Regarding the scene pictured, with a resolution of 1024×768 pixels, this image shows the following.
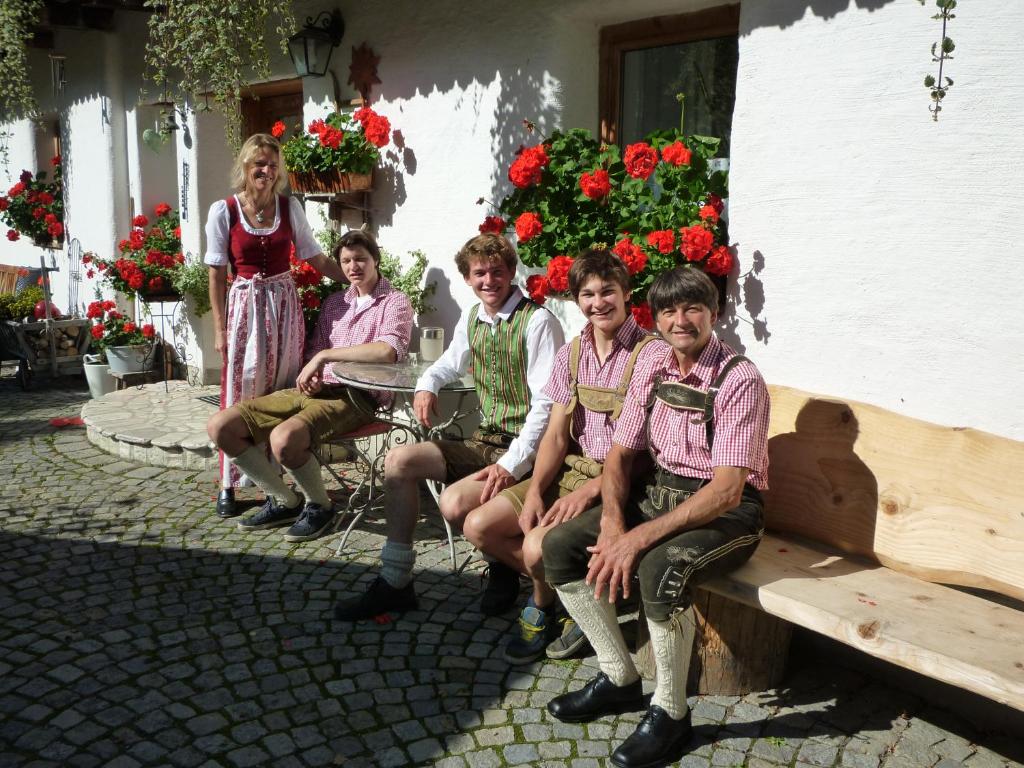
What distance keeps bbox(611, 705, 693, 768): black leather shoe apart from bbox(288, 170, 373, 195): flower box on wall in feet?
12.6

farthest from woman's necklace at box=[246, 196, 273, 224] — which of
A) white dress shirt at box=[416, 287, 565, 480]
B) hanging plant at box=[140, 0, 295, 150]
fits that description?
white dress shirt at box=[416, 287, 565, 480]

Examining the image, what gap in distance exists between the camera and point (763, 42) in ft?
12.1

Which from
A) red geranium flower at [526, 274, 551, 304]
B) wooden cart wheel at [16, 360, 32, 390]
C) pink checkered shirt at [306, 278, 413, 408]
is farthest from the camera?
wooden cart wheel at [16, 360, 32, 390]

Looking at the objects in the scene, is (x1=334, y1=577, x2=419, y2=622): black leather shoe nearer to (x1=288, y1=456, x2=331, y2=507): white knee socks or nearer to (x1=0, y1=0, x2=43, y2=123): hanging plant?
(x1=288, y1=456, x2=331, y2=507): white knee socks

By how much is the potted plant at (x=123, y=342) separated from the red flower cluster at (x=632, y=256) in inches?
212

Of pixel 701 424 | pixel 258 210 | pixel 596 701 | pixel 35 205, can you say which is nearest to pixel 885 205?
pixel 701 424

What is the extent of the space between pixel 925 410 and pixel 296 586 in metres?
2.66

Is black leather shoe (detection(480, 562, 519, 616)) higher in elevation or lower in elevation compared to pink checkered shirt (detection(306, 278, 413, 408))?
lower

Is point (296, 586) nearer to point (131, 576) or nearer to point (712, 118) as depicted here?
point (131, 576)

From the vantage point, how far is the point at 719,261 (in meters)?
3.75

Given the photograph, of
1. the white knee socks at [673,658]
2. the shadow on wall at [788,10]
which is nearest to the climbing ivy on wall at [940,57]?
the shadow on wall at [788,10]

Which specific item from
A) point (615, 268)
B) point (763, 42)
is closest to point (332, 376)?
point (615, 268)

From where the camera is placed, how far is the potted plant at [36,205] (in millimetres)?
10289

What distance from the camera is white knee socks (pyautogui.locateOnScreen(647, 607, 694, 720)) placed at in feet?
9.30
